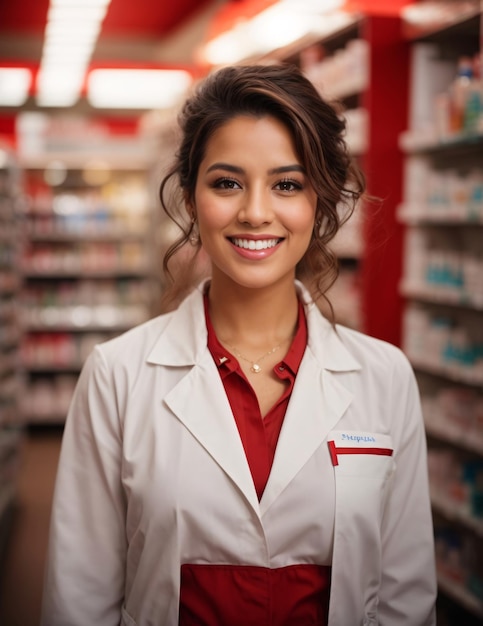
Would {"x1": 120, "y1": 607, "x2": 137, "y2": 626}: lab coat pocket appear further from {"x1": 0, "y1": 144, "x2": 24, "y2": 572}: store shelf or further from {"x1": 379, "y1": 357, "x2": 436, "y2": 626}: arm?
{"x1": 0, "y1": 144, "x2": 24, "y2": 572}: store shelf

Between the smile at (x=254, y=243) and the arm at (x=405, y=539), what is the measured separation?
419 mm

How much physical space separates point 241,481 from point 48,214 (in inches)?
296

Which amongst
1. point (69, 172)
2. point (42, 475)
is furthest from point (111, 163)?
point (42, 475)

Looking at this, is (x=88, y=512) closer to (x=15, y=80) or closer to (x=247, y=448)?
(x=247, y=448)

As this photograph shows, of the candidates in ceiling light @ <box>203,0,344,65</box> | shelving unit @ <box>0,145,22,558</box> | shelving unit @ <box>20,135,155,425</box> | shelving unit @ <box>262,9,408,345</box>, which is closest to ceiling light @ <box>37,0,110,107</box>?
shelving unit @ <box>20,135,155,425</box>

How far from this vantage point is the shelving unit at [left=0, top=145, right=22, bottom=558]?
5309mm

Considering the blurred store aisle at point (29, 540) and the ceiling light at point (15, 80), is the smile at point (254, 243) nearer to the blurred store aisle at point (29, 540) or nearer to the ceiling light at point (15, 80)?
the blurred store aisle at point (29, 540)

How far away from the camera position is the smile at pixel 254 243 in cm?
166

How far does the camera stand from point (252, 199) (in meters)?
1.63

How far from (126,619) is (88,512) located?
0.79 feet

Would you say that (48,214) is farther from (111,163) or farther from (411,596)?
(411,596)

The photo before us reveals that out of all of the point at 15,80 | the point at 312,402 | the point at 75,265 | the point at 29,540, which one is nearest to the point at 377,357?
the point at 312,402

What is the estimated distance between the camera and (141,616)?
1.66 meters

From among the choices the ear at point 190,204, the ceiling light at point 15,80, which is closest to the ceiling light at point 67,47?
the ceiling light at point 15,80
